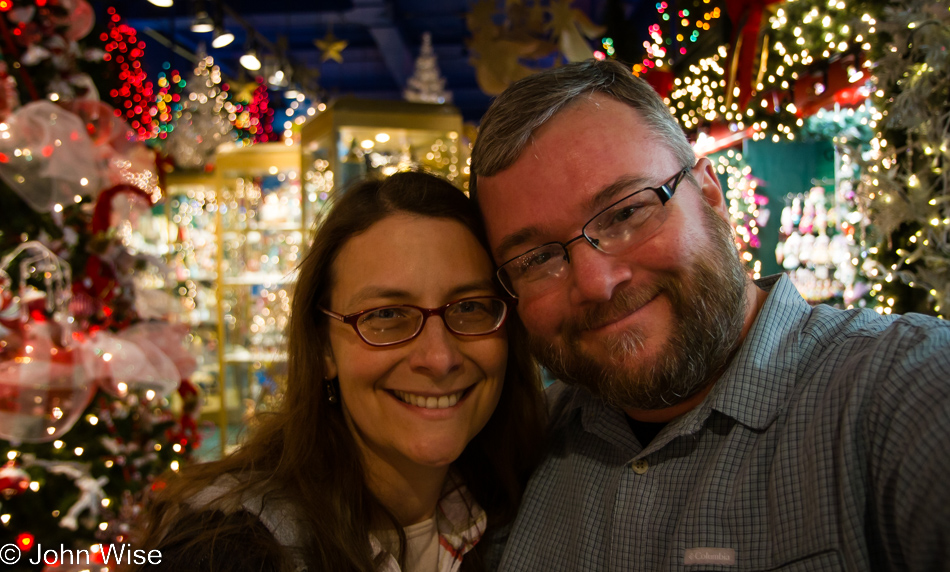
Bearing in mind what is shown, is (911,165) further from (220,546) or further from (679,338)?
(220,546)

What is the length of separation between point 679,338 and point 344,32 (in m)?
10.1

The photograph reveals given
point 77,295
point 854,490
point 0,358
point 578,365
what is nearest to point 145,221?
point 77,295

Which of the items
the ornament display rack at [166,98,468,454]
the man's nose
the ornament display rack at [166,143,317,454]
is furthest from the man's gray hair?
the ornament display rack at [166,143,317,454]

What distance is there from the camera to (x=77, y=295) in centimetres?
298

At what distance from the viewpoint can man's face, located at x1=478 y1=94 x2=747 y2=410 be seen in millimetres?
1220

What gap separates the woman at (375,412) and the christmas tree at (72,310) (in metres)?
1.21

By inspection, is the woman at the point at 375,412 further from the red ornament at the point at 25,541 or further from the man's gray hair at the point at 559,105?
the red ornament at the point at 25,541

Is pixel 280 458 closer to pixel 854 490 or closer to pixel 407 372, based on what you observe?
pixel 407 372

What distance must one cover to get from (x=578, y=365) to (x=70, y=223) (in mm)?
2678

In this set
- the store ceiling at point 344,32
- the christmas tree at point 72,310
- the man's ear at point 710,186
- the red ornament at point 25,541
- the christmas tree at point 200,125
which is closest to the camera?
the man's ear at point 710,186

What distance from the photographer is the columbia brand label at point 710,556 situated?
102cm

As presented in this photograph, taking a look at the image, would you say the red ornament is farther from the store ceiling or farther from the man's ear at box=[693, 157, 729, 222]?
the store ceiling

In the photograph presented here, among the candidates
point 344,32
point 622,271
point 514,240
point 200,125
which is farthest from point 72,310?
point 344,32

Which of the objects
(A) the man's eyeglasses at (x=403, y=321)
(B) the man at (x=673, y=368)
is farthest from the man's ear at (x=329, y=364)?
(B) the man at (x=673, y=368)
